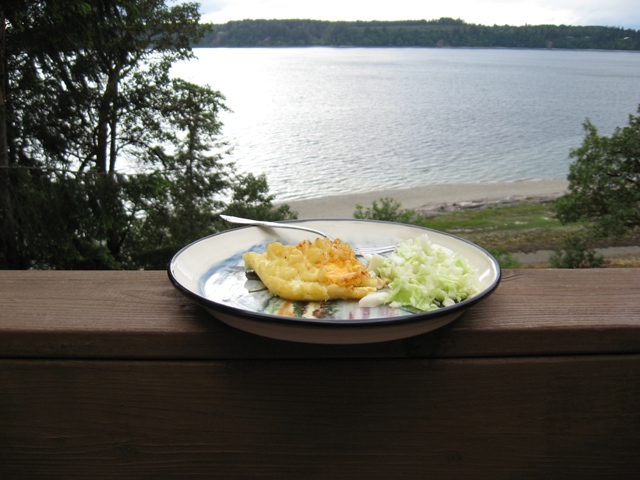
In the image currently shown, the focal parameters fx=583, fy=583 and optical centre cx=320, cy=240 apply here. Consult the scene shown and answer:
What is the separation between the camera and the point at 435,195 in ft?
81.4

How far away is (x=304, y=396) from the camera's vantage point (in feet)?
3.53

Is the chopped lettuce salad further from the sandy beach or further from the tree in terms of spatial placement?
the sandy beach

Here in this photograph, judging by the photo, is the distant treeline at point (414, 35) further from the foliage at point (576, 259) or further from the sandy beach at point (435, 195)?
the foliage at point (576, 259)

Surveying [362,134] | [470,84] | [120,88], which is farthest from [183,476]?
[470,84]

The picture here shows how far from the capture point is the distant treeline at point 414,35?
6925 cm

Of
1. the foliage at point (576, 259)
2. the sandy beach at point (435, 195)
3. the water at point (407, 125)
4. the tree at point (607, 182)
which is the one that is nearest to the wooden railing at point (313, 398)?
the tree at point (607, 182)

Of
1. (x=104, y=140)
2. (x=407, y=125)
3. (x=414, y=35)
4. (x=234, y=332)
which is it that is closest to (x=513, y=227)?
(x=104, y=140)

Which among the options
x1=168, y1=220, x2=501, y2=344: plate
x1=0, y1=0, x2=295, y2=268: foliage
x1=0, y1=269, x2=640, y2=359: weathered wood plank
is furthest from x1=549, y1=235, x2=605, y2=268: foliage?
x1=0, y1=269, x2=640, y2=359: weathered wood plank

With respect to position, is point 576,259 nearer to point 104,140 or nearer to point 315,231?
point 104,140

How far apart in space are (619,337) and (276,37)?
8291cm

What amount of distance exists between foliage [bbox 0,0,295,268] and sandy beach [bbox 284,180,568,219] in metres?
3.28

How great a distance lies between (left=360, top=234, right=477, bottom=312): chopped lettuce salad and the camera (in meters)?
1.04

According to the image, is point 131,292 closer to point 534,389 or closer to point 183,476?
point 183,476

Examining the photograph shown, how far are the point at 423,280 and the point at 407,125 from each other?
1589 inches
